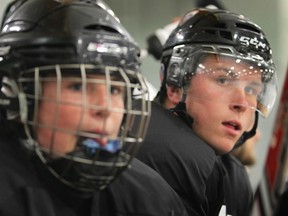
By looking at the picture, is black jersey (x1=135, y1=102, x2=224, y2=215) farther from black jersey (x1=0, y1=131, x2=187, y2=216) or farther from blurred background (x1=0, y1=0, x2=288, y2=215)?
blurred background (x1=0, y1=0, x2=288, y2=215)

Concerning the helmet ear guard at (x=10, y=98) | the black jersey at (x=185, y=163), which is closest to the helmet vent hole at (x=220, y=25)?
the black jersey at (x=185, y=163)

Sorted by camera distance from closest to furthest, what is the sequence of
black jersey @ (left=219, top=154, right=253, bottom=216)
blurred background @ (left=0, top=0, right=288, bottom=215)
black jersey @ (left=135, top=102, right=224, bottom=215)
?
black jersey @ (left=135, top=102, right=224, bottom=215), black jersey @ (left=219, top=154, right=253, bottom=216), blurred background @ (left=0, top=0, right=288, bottom=215)

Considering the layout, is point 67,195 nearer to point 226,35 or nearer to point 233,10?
point 226,35

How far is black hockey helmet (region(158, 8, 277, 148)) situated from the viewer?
4.86ft

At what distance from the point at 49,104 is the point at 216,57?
2.09 feet

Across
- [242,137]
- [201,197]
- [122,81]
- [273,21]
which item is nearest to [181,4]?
[273,21]

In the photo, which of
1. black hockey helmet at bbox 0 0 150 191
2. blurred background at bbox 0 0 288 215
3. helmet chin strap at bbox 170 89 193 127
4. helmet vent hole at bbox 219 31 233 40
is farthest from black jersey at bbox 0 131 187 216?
blurred background at bbox 0 0 288 215

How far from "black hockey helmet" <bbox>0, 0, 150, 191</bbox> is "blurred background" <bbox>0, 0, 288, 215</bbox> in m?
1.59

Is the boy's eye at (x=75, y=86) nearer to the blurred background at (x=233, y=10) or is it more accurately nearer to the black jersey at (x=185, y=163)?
the black jersey at (x=185, y=163)

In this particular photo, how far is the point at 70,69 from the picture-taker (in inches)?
38.3

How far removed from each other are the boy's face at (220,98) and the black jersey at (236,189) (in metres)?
0.19

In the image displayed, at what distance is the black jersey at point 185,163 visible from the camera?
1.30m

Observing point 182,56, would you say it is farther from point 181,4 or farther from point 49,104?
point 181,4

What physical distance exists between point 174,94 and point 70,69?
63cm
